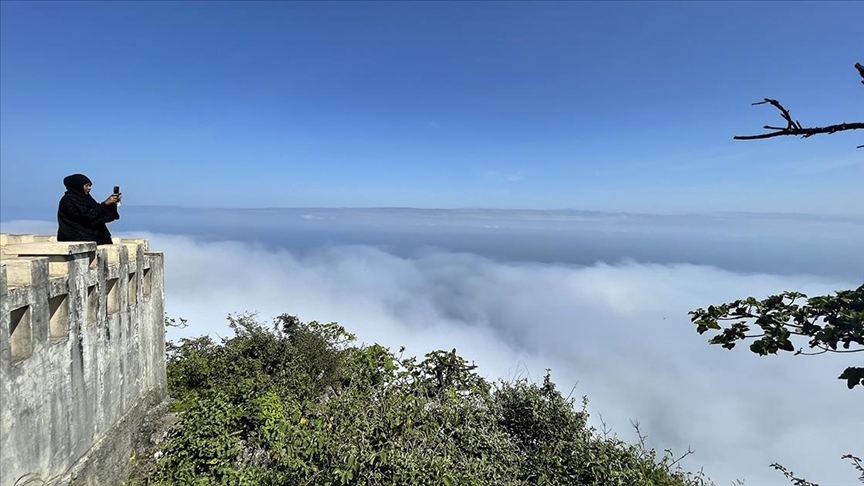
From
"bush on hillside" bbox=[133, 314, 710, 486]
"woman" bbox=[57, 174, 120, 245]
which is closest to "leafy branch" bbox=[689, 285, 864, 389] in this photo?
"bush on hillside" bbox=[133, 314, 710, 486]

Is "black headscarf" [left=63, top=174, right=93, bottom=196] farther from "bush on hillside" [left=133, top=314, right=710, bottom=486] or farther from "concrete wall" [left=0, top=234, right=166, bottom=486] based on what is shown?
"bush on hillside" [left=133, top=314, right=710, bottom=486]

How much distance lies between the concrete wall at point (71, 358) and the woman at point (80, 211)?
1.68ft

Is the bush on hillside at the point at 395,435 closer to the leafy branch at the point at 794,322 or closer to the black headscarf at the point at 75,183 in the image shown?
the leafy branch at the point at 794,322

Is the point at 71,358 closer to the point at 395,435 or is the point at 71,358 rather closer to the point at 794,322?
the point at 395,435

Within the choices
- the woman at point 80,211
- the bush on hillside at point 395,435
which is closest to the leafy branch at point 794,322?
the bush on hillside at point 395,435

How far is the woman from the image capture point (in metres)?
8.06

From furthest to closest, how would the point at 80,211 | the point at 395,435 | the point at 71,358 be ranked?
the point at 80,211 → the point at 395,435 → the point at 71,358

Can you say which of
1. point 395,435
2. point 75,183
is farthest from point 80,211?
point 395,435

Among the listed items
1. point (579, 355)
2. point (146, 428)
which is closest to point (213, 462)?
point (146, 428)

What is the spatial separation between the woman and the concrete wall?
0.51 m

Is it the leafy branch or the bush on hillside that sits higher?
the leafy branch

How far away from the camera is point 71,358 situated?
6.67 m

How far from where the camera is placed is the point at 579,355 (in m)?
181

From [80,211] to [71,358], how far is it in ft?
9.85
